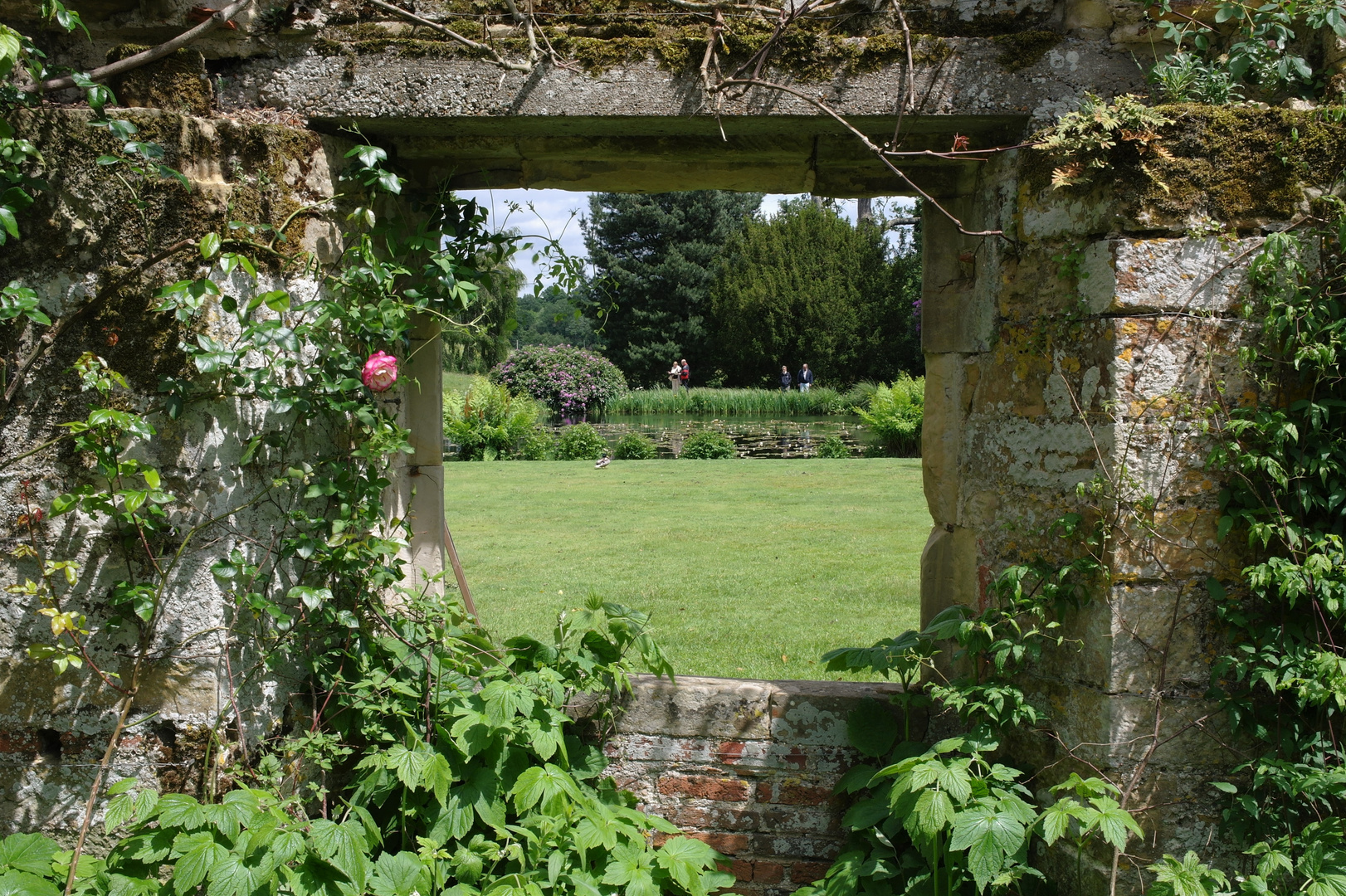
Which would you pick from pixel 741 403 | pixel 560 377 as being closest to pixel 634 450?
pixel 560 377

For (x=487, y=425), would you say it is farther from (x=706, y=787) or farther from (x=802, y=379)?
(x=802, y=379)

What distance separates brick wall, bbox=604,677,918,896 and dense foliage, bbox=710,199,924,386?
2760cm

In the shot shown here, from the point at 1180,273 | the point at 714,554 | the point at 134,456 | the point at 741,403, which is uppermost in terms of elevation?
the point at 1180,273

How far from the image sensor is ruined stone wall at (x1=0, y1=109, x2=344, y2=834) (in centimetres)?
236

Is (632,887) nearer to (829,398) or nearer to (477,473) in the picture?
(477,473)

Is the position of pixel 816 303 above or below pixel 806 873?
above

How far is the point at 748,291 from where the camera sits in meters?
31.3

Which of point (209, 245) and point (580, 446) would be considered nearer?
point (209, 245)

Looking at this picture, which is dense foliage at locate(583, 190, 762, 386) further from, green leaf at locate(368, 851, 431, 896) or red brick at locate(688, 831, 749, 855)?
green leaf at locate(368, 851, 431, 896)

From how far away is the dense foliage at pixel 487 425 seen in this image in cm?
1470

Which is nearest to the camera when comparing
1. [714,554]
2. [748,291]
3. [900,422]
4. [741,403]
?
[714,554]

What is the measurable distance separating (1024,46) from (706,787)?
2.44 meters

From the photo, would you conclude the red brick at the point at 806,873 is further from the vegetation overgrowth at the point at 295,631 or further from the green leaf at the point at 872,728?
the green leaf at the point at 872,728

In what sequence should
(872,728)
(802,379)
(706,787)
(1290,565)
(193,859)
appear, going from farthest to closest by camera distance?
(802,379) → (706,787) → (872,728) → (1290,565) → (193,859)
